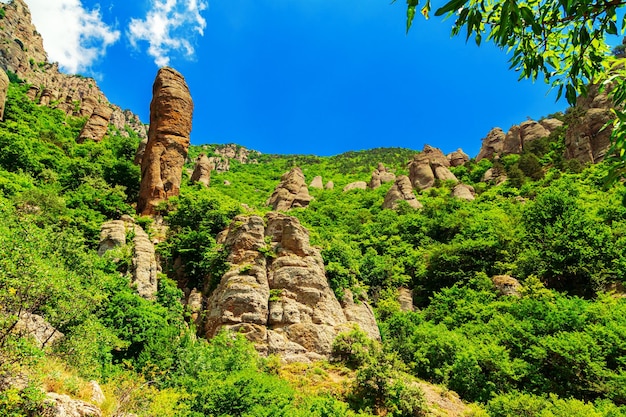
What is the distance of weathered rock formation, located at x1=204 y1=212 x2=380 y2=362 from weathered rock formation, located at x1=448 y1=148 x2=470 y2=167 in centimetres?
4925

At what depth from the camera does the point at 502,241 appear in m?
29.5

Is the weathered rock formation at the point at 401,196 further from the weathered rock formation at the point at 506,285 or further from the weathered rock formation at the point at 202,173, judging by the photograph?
the weathered rock formation at the point at 202,173

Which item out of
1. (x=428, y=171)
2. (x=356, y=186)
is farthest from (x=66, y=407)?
(x=356, y=186)

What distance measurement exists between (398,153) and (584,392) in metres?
83.6

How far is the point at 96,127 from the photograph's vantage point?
154ft

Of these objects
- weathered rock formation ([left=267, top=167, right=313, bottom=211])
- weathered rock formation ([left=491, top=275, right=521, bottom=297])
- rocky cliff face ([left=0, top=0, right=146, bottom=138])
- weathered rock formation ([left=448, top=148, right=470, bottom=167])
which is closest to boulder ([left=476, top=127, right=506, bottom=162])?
weathered rock formation ([left=448, top=148, right=470, bottom=167])

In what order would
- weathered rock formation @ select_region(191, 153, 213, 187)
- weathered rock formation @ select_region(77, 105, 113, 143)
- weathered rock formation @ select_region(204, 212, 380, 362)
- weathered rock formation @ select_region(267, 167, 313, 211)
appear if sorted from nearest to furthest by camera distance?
weathered rock formation @ select_region(204, 212, 380, 362) < weathered rock formation @ select_region(191, 153, 213, 187) < weathered rock formation @ select_region(77, 105, 113, 143) < weathered rock formation @ select_region(267, 167, 313, 211)

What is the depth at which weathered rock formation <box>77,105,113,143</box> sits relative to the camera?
45.4 metres

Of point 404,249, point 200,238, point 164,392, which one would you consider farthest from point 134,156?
point 164,392

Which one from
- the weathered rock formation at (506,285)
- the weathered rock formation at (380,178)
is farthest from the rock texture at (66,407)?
the weathered rock formation at (380,178)

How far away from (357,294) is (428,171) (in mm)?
36440

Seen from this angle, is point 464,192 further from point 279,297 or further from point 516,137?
point 279,297

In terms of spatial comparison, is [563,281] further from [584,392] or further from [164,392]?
[164,392]

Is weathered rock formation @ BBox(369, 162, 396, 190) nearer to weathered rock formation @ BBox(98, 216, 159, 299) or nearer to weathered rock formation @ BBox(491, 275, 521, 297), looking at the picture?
weathered rock formation @ BBox(491, 275, 521, 297)
